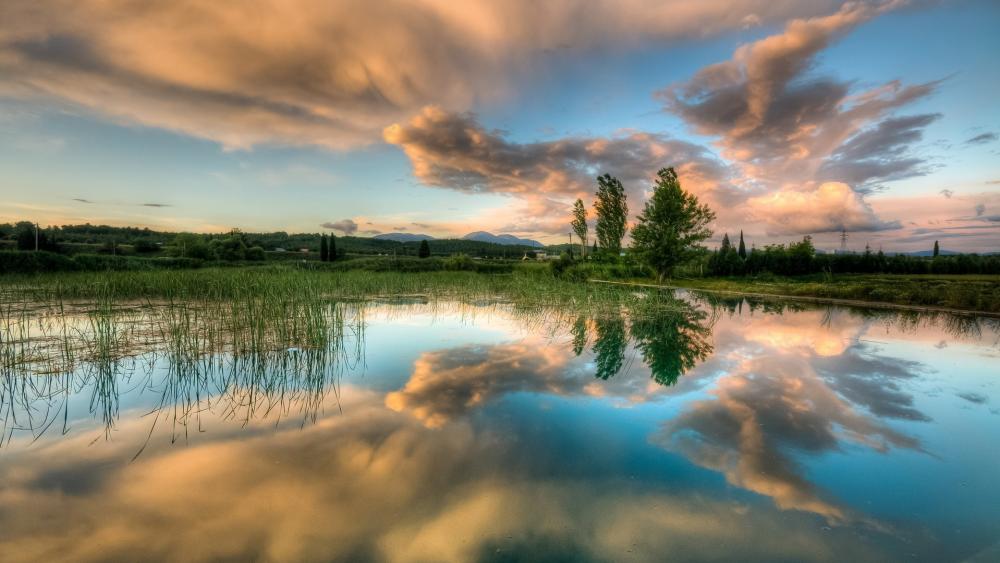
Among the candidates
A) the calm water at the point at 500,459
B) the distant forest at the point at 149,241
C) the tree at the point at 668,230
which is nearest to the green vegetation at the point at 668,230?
the tree at the point at 668,230

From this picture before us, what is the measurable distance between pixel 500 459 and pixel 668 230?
81.1ft

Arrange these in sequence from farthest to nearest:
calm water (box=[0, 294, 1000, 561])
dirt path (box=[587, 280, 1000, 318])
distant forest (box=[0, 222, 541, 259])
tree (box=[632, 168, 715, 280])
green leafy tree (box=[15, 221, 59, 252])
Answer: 1. distant forest (box=[0, 222, 541, 259])
2. green leafy tree (box=[15, 221, 59, 252])
3. tree (box=[632, 168, 715, 280])
4. dirt path (box=[587, 280, 1000, 318])
5. calm water (box=[0, 294, 1000, 561])

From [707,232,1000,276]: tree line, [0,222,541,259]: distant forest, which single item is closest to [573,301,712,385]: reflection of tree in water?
[707,232,1000,276]: tree line

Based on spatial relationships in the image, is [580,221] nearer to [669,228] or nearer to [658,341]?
[669,228]

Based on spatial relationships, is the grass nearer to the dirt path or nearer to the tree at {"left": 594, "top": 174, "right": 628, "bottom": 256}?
the dirt path

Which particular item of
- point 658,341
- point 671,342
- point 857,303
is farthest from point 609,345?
point 857,303

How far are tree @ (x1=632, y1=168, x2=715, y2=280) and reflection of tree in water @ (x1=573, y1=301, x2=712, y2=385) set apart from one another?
12.0 m

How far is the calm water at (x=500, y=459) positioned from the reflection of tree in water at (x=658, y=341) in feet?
0.70

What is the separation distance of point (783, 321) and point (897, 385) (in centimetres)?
666

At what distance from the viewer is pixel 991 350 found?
877 centimetres

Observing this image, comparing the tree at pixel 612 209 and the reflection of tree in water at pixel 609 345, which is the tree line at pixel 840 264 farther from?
the reflection of tree in water at pixel 609 345

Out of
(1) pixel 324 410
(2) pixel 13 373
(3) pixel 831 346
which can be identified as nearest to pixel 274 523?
(1) pixel 324 410

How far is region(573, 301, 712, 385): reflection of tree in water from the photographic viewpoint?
7.46 meters

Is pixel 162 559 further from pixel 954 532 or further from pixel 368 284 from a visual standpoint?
pixel 368 284
